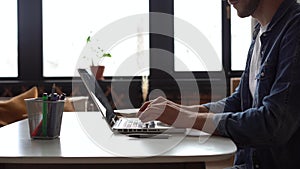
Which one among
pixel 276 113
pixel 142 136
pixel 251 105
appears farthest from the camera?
pixel 251 105

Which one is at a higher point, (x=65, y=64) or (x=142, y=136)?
(x=65, y=64)

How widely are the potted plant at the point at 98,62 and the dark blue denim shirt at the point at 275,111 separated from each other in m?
2.54

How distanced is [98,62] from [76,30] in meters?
0.41

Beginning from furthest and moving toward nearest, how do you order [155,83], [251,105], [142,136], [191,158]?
[155,83], [251,105], [142,136], [191,158]

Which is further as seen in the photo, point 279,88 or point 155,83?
point 155,83

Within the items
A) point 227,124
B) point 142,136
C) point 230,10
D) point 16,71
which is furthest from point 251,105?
point 16,71

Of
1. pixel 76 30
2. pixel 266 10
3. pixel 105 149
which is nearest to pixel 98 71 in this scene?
pixel 76 30

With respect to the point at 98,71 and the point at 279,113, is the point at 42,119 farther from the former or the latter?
the point at 98,71

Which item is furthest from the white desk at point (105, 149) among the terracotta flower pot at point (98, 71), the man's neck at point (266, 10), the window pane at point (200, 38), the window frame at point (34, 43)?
the window pane at point (200, 38)

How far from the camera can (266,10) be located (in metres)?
1.35

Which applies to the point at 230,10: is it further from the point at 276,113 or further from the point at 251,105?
the point at 276,113

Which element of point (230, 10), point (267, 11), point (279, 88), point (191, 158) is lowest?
point (191, 158)

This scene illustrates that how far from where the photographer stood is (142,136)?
1.25 m

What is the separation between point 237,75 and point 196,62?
0.42 metres
